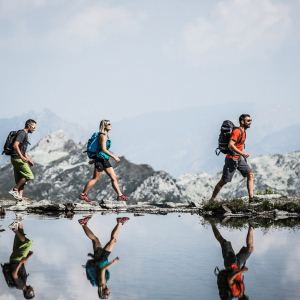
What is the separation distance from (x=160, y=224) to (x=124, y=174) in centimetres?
14045

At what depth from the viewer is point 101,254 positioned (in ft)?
18.7

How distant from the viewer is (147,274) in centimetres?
467

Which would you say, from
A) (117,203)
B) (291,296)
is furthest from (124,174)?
(291,296)

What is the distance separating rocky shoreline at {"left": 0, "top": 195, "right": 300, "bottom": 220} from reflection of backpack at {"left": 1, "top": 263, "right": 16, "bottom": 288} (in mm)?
6564

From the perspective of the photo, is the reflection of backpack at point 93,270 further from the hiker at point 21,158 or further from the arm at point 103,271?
the hiker at point 21,158

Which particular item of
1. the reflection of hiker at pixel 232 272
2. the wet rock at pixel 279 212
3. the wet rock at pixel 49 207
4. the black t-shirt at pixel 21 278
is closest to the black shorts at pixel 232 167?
the wet rock at pixel 279 212

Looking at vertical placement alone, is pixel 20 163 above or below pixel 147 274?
above

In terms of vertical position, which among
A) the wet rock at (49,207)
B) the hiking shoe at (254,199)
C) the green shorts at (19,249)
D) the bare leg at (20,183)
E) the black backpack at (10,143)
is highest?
the black backpack at (10,143)

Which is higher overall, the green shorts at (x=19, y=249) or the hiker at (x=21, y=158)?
the hiker at (x=21, y=158)

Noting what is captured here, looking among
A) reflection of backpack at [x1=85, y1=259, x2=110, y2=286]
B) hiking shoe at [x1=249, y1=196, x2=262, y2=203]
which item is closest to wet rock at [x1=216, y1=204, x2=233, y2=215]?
hiking shoe at [x1=249, y1=196, x2=262, y2=203]

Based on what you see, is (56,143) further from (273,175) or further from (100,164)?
(100,164)

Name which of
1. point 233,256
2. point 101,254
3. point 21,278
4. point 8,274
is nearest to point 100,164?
point 101,254

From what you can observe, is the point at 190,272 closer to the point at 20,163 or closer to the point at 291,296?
the point at 291,296

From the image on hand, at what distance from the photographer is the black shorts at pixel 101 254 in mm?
5479
